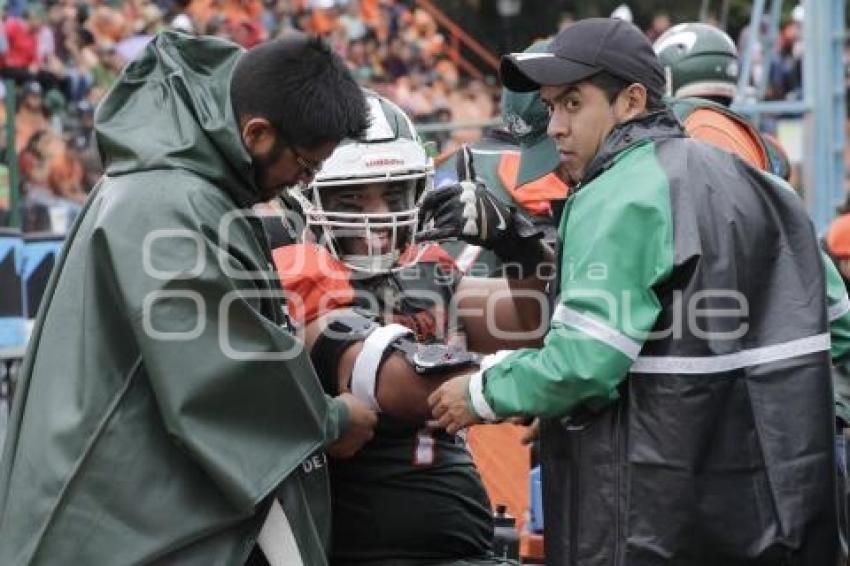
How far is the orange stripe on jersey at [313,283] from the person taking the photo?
388 cm

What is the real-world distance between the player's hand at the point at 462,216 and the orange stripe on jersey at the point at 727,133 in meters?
1.49

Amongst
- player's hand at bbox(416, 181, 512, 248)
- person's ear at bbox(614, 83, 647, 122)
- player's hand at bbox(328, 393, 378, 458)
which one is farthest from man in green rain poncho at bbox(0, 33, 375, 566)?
person's ear at bbox(614, 83, 647, 122)

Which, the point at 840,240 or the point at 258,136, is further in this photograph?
the point at 840,240

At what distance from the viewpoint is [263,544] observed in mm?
3451

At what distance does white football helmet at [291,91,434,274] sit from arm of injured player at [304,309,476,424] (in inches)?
9.4

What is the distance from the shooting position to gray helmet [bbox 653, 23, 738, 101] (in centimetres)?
640

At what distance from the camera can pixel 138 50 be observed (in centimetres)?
913

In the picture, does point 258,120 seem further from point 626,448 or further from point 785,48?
point 785,48

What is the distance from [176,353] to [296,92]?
2.13 feet

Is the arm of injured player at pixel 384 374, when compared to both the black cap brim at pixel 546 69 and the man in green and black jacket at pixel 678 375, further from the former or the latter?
the black cap brim at pixel 546 69

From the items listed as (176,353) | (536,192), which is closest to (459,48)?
(536,192)

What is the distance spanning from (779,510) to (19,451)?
160cm

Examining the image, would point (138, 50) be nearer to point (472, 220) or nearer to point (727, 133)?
point (727, 133)

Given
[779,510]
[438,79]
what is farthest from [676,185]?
[438,79]
